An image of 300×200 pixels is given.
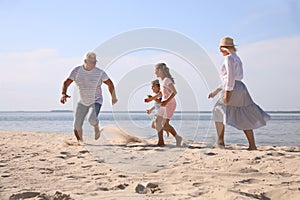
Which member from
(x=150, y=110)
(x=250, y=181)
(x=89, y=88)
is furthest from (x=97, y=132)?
(x=250, y=181)

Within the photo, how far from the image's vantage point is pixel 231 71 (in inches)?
219

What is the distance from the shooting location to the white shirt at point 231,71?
5.55 metres

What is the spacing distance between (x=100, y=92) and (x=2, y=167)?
295cm

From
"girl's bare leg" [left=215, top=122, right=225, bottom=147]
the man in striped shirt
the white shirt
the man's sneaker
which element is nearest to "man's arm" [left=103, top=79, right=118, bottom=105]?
the man in striped shirt

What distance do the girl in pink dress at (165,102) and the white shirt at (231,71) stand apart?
913 millimetres

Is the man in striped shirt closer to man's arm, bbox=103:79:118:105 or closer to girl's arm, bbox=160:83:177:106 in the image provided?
man's arm, bbox=103:79:118:105

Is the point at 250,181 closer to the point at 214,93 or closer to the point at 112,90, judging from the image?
the point at 214,93

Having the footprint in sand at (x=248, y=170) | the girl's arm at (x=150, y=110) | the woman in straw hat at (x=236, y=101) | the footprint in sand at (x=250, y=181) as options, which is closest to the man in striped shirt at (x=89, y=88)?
the girl's arm at (x=150, y=110)

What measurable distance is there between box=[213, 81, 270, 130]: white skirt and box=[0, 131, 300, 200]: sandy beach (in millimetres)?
661

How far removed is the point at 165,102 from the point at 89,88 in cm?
147

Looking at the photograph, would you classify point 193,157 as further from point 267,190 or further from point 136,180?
point 267,190

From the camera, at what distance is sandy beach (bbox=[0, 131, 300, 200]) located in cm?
308

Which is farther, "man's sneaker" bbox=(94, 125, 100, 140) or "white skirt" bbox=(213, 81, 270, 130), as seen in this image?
"man's sneaker" bbox=(94, 125, 100, 140)

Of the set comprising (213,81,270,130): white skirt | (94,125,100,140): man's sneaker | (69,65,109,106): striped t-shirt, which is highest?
(69,65,109,106): striped t-shirt
